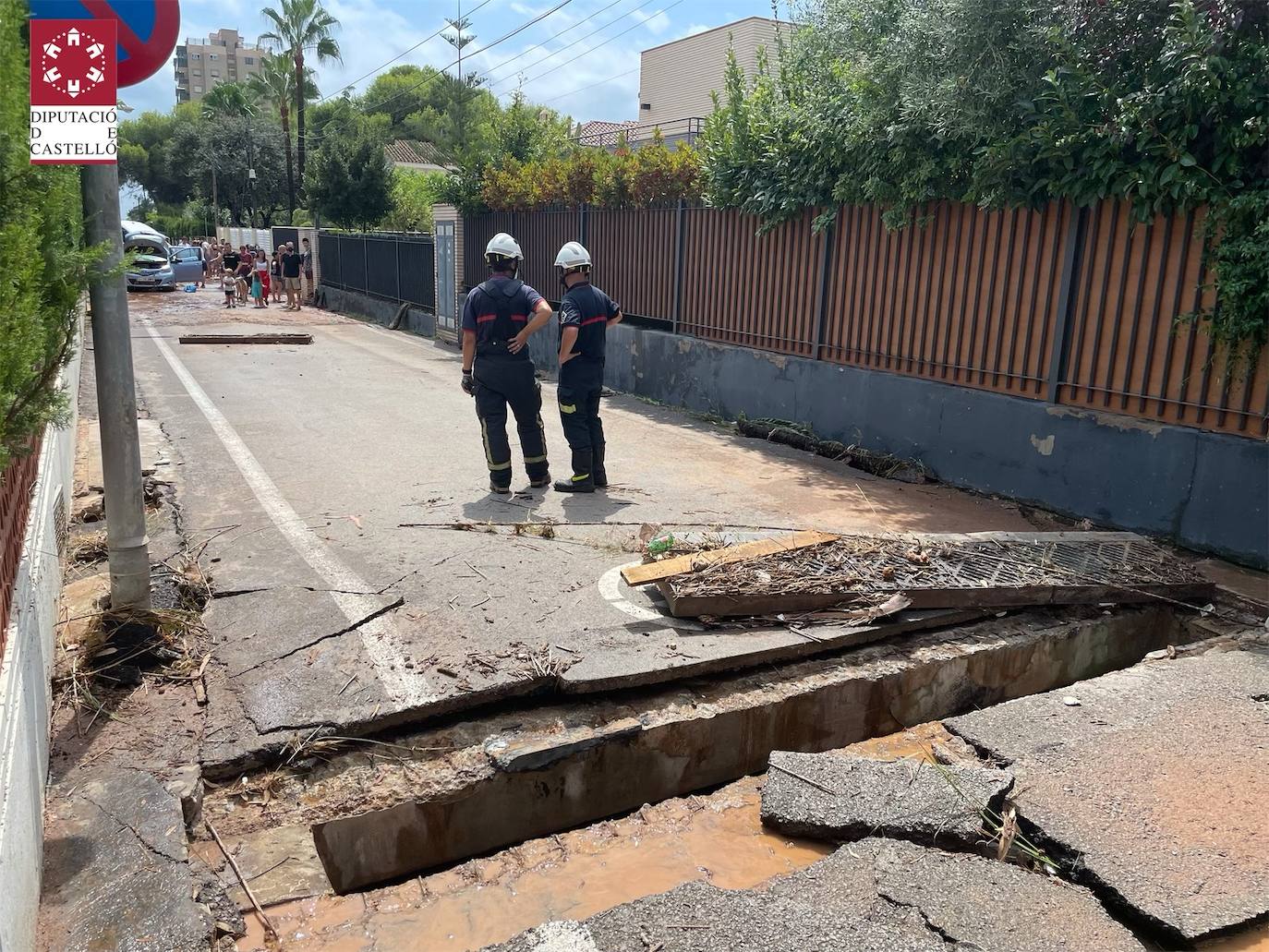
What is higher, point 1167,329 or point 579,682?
point 1167,329

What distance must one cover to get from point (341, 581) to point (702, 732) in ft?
7.53

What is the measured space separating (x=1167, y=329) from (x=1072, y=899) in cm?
502

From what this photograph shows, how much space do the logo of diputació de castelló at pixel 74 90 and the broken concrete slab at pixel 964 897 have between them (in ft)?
10.9

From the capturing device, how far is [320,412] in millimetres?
10609

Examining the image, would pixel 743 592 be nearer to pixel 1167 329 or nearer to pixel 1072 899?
pixel 1072 899

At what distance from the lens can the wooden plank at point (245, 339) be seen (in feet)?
55.4

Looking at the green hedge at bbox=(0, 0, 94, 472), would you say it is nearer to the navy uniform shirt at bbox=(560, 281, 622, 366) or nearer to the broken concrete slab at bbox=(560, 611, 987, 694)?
the broken concrete slab at bbox=(560, 611, 987, 694)

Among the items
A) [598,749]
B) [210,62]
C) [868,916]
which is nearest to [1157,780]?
[868,916]

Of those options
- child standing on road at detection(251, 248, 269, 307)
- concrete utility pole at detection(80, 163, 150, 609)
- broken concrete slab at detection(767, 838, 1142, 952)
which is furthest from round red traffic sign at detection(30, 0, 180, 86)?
child standing on road at detection(251, 248, 269, 307)

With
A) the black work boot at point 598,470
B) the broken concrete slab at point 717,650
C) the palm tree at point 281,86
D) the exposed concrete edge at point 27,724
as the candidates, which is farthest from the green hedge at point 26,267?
the palm tree at point 281,86

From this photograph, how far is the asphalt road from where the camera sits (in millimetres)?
4207

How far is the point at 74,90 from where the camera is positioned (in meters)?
3.33

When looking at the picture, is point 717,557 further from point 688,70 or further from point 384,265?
point 688,70

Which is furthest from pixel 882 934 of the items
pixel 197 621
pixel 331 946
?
pixel 197 621
